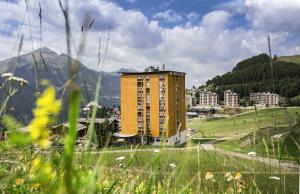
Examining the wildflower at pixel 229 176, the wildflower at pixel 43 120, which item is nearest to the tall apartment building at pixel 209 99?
the wildflower at pixel 229 176

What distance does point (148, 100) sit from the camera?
94.4 meters

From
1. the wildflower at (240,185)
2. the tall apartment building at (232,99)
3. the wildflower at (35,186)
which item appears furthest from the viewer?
the tall apartment building at (232,99)

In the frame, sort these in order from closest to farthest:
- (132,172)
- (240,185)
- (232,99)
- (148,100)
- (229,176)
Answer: (132,172)
(240,185)
(229,176)
(148,100)
(232,99)

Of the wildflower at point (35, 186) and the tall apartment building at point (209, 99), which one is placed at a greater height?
the tall apartment building at point (209, 99)

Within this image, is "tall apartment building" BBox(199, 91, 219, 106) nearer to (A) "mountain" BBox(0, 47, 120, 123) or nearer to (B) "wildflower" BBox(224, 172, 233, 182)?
(B) "wildflower" BBox(224, 172, 233, 182)

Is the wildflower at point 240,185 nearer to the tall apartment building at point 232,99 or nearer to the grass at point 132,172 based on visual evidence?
the grass at point 132,172

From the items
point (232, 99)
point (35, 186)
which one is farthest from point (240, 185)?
point (232, 99)

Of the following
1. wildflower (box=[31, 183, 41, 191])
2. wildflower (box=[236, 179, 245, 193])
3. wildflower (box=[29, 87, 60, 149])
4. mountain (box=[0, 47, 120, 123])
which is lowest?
wildflower (box=[236, 179, 245, 193])

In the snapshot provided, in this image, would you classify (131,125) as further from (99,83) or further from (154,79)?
(99,83)

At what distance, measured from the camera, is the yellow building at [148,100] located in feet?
302

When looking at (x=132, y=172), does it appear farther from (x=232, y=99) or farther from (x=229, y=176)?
(x=232, y=99)

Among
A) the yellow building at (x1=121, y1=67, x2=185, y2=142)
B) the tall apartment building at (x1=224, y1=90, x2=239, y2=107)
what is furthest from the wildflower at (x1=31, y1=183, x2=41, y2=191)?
the tall apartment building at (x1=224, y1=90, x2=239, y2=107)

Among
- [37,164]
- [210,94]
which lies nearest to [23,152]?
[37,164]

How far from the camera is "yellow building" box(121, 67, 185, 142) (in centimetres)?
9200
